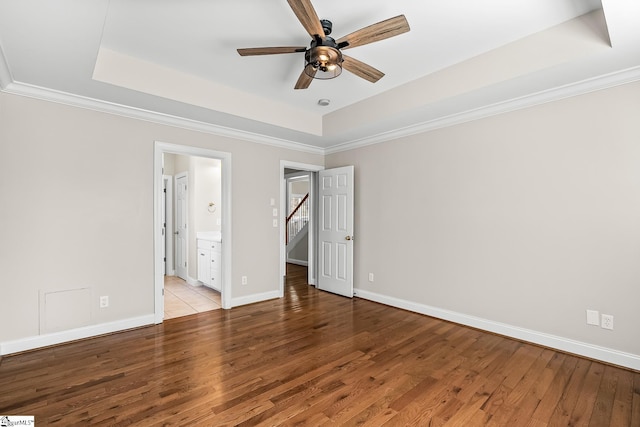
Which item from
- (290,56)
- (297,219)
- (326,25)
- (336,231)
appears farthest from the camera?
(297,219)

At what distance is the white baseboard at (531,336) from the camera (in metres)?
2.73

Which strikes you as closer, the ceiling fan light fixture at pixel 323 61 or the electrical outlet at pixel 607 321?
the ceiling fan light fixture at pixel 323 61

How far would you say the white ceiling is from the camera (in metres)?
2.24

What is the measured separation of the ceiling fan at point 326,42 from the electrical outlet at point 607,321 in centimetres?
302

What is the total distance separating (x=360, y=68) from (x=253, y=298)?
347 cm

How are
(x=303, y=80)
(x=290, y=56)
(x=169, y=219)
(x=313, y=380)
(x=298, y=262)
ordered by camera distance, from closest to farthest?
(x=313, y=380), (x=303, y=80), (x=290, y=56), (x=169, y=219), (x=298, y=262)

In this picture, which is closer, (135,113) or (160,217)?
(135,113)

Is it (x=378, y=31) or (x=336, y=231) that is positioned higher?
(x=378, y=31)

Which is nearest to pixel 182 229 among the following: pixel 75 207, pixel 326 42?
pixel 75 207

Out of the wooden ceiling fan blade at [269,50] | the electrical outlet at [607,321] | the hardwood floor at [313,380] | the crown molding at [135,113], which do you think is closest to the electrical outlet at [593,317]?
the electrical outlet at [607,321]

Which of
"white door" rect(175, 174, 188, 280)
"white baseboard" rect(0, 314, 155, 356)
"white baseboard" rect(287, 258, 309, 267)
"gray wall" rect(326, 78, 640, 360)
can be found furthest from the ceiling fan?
"white baseboard" rect(287, 258, 309, 267)

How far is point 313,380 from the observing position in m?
2.50

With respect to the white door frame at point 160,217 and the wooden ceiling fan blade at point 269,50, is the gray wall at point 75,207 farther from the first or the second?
the wooden ceiling fan blade at point 269,50

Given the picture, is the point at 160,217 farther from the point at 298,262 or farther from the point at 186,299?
the point at 298,262
